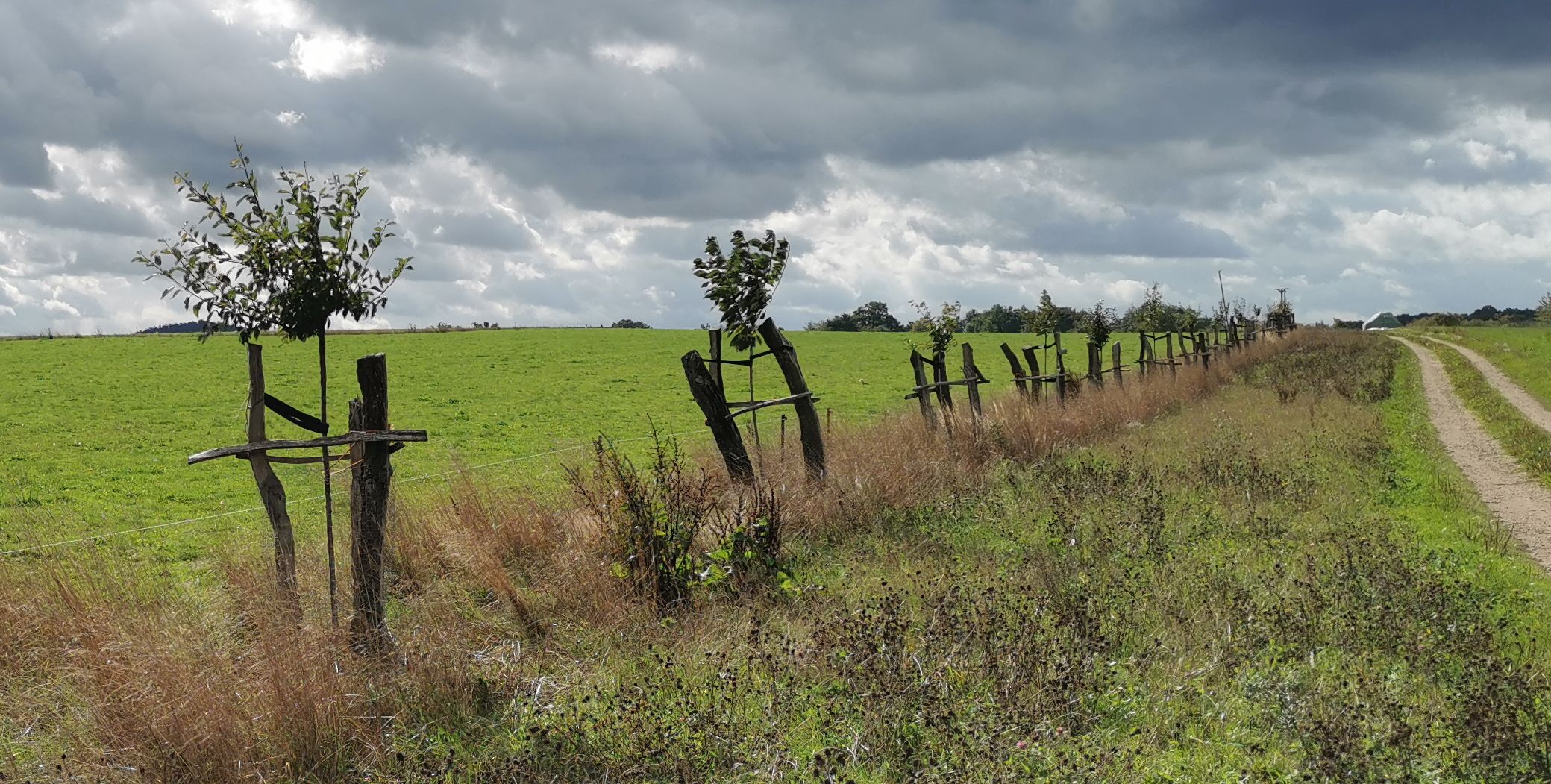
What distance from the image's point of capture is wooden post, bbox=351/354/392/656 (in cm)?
667

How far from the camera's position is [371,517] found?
266 inches

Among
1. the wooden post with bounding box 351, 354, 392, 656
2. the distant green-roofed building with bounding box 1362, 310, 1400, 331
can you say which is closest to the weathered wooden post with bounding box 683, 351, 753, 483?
the wooden post with bounding box 351, 354, 392, 656

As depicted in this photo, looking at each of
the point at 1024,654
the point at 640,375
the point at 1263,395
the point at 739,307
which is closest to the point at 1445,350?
the point at 1263,395

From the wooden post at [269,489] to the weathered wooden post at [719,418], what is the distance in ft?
13.3

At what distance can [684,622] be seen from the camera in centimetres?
728

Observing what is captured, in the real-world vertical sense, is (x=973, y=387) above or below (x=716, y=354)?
below

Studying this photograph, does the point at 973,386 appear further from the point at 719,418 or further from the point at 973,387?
the point at 719,418

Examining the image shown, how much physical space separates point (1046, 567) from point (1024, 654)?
2.21m

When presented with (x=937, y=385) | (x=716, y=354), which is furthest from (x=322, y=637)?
(x=937, y=385)

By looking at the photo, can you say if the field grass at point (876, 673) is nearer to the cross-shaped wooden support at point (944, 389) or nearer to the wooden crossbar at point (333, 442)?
the wooden crossbar at point (333, 442)

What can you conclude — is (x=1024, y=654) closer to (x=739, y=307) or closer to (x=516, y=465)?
(x=739, y=307)

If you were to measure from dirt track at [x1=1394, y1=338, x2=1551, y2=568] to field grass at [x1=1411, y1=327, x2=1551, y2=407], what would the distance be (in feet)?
20.7

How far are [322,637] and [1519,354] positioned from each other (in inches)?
2000

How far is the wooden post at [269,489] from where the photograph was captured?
663 cm
